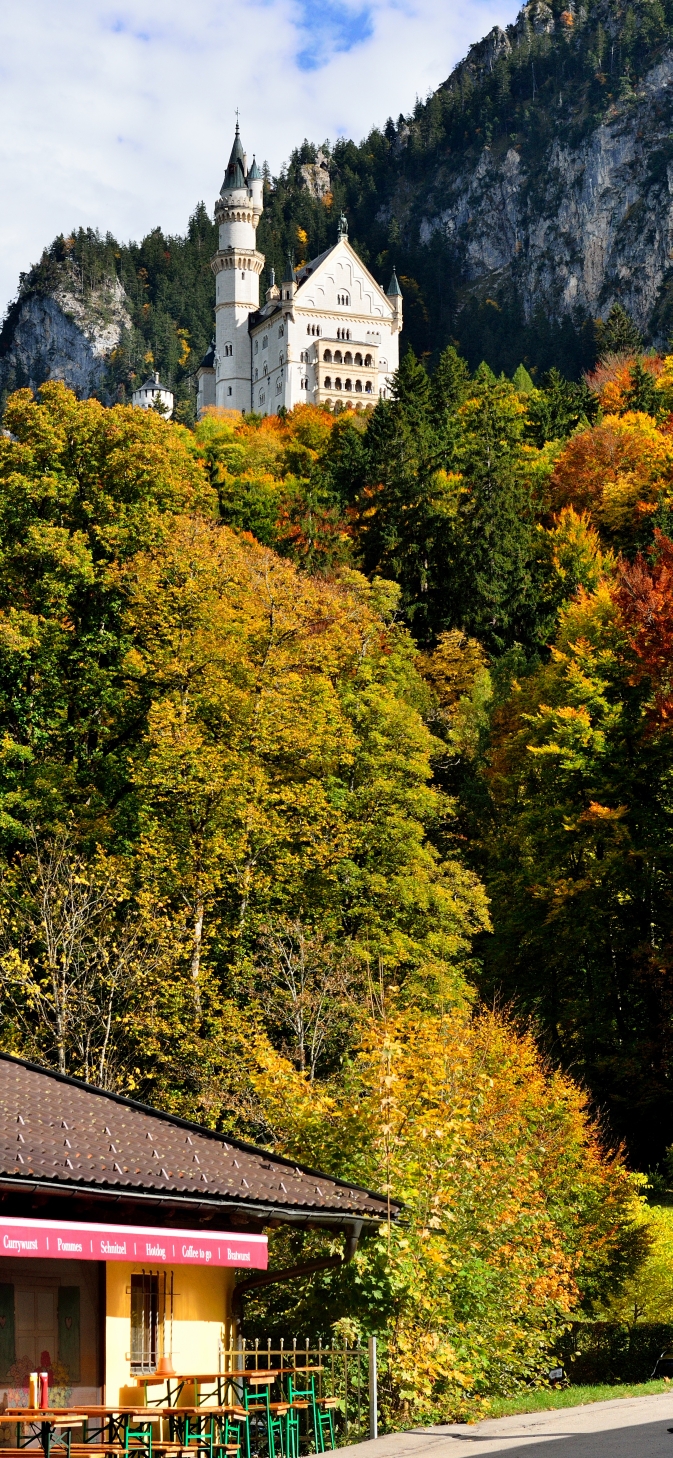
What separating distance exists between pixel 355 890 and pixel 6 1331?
2178 cm

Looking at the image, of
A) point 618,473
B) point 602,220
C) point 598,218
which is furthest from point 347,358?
point 618,473

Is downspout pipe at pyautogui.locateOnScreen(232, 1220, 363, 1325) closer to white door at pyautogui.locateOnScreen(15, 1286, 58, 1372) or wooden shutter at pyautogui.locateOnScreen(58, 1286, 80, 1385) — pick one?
wooden shutter at pyautogui.locateOnScreen(58, 1286, 80, 1385)

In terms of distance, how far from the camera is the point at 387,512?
2485 inches

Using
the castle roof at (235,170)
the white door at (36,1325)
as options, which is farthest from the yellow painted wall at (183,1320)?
the castle roof at (235,170)

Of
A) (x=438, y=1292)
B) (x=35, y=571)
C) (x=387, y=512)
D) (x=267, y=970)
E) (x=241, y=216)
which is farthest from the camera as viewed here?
(x=241, y=216)

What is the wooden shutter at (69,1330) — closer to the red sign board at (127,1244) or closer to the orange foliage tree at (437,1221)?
the red sign board at (127,1244)

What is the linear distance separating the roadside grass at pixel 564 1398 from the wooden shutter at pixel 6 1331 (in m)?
6.88

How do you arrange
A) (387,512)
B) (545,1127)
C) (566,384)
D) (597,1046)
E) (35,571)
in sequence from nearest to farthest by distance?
1. (545,1127)
2. (35,571)
3. (597,1046)
4. (387,512)
5. (566,384)

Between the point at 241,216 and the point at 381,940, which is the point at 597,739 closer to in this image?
the point at 381,940

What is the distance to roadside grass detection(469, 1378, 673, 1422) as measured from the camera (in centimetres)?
2014

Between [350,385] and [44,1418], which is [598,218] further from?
[44,1418]

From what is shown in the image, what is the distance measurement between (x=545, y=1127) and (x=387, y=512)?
36628 mm

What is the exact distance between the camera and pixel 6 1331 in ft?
46.5

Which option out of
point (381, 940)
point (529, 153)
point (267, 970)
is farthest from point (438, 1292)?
point (529, 153)
